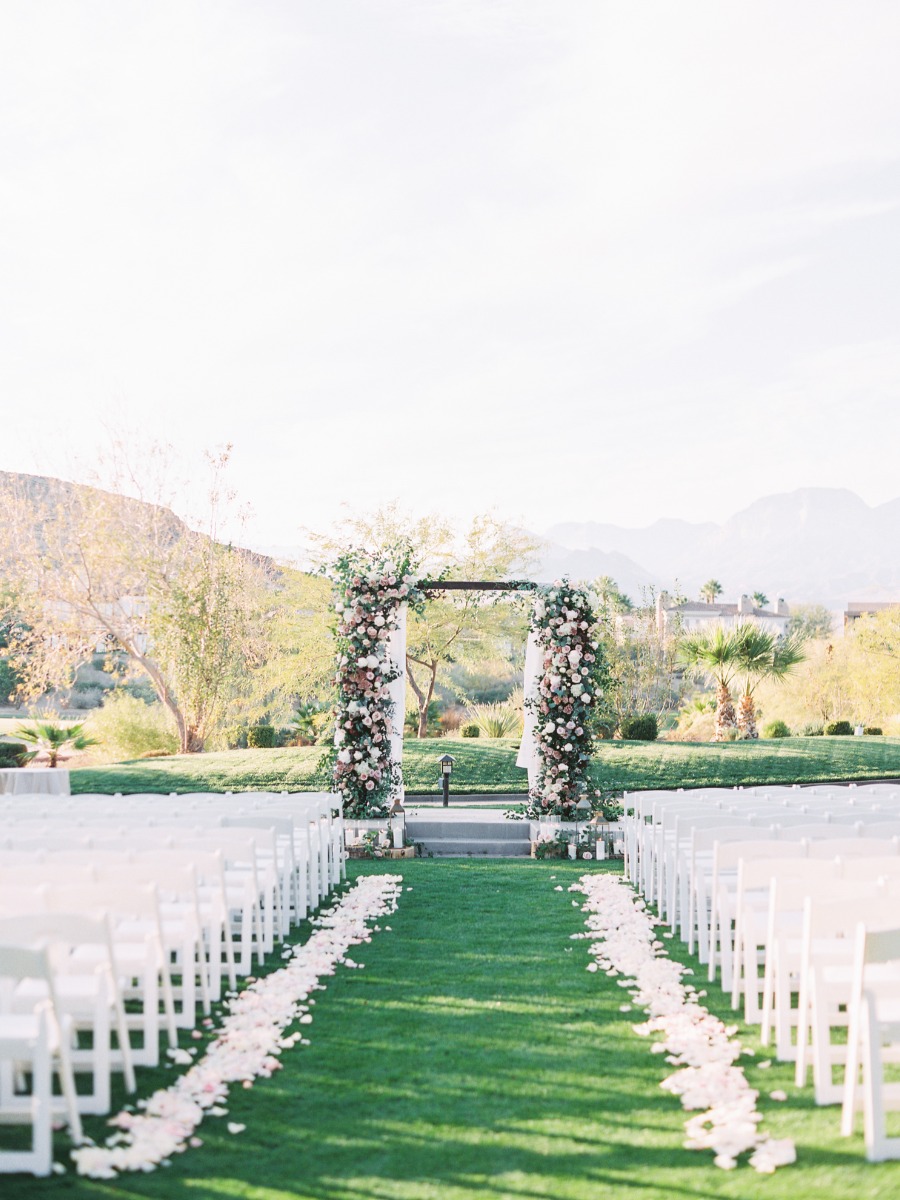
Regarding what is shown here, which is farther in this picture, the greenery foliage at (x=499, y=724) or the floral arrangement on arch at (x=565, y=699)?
the greenery foliage at (x=499, y=724)

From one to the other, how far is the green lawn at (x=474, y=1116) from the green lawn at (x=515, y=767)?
12.0 meters

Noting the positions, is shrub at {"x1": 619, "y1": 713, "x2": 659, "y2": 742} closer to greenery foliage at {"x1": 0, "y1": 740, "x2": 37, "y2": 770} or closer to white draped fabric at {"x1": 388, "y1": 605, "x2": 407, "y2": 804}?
white draped fabric at {"x1": 388, "y1": 605, "x2": 407, "y2": 804}

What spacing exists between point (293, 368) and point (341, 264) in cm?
1448

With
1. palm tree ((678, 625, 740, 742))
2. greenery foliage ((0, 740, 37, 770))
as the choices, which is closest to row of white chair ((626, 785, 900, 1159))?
palm tree ((678, 625, 740, 742))

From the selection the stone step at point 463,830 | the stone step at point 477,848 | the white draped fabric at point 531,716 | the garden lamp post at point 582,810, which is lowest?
the stone step at point 477,848

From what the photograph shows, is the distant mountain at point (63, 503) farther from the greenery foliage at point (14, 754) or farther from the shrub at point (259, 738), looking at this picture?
the greenery foliage at point (14, 754)

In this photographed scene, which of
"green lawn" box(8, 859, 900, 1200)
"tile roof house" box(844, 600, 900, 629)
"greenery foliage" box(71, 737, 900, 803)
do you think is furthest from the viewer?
"tile roof house" box(844, 600, 900, 629)

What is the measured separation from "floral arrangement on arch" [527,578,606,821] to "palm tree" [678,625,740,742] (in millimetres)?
8592

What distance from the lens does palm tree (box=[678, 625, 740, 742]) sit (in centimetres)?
2042

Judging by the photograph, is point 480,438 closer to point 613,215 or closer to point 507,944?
point 613,215

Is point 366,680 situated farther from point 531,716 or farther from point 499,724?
point 499,724

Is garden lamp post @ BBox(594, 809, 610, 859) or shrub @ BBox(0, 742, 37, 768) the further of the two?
shrub @ BBox(0, 742, 37, 768)

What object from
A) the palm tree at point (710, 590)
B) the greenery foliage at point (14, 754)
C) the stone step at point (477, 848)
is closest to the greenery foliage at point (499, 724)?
the greenery foliage at point (14, 754)

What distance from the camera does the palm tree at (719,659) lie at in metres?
20.4
